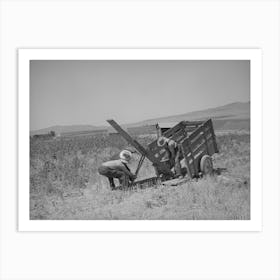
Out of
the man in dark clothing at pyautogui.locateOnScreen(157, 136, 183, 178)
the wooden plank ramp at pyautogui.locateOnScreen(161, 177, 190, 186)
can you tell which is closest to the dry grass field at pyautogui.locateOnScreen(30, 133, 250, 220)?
the wooden plank ramp at pyautogui.locateOnScreen(161, 177, 190, 186)

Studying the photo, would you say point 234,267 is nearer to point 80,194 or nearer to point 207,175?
point 207,175

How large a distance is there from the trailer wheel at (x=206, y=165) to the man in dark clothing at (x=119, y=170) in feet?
1.91

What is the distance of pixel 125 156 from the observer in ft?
17.4

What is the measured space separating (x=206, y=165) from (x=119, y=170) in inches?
28.9

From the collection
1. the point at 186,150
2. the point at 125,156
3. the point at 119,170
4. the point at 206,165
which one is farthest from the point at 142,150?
the point at 206,165

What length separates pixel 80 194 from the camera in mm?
5258

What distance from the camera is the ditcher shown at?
5254 millimetres

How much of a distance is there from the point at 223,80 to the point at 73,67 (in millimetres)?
1257

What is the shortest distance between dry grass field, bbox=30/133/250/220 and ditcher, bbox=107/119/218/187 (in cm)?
5

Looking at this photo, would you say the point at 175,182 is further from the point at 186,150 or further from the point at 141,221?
the point at 141,221

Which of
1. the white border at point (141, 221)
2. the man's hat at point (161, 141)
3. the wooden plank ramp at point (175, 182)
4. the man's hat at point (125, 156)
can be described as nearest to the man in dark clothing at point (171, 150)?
the man's hat at point (161, 141)

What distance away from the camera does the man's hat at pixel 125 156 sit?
17.4 ft
